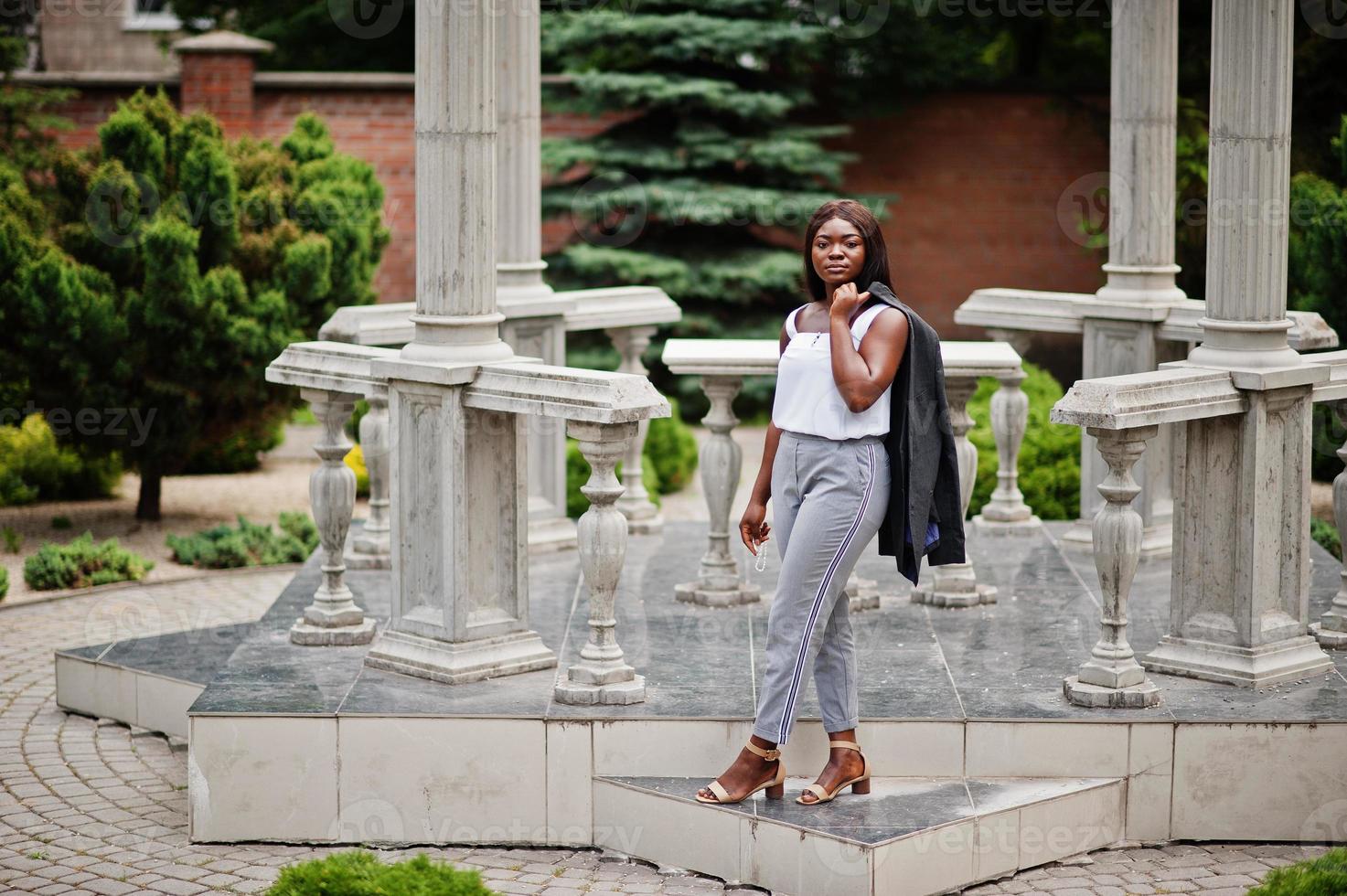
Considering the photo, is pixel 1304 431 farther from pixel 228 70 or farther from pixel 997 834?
pixel 228 70

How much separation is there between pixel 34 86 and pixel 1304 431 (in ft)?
46.1

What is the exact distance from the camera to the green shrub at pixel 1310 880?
5.11m

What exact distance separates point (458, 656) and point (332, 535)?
1.11 m

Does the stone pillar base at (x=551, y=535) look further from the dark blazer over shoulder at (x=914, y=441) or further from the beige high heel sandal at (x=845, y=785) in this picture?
the dark blazer over shoulder at (x=914, y=441)

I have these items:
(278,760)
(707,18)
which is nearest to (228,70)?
(707,18)

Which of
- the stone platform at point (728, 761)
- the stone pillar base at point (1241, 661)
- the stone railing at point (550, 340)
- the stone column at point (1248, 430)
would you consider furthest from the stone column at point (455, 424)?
the stone column at point (1248, 430)

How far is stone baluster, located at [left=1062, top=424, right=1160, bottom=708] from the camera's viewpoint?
6457 mm

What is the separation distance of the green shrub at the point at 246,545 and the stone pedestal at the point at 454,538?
489 centimetres

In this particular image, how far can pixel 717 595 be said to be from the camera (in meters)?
8.12

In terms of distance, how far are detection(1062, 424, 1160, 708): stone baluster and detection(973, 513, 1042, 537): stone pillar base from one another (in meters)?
3.04

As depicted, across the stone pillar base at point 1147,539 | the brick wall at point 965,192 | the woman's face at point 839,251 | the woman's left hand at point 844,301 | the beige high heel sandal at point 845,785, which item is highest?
the brick wall at point 965,192

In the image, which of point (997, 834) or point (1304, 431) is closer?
point (997, 834)

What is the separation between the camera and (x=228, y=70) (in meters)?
18.0

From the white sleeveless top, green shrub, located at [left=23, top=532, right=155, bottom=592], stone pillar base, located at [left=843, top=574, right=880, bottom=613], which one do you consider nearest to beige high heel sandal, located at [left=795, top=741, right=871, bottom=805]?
the white sleeveless top
